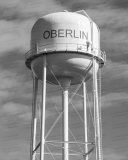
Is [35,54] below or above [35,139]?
above

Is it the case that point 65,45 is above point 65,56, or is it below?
above

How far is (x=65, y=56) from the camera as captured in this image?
2070 cm

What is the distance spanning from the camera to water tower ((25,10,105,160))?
815 inches

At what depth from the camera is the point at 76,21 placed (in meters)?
21.4

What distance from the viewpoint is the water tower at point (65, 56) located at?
20703 mm

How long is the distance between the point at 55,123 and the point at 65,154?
71.3 inches

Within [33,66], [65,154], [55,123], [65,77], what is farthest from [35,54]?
[65,154]

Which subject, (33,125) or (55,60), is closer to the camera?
(55,60)

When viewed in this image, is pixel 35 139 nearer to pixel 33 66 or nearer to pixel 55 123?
pixel 55 123

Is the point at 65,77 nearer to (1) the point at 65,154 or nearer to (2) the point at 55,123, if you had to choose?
(2) the point at 55,123

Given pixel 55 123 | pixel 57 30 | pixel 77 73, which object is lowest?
pixel 55 123

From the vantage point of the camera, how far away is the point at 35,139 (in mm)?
21953

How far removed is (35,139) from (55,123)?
75.5 inches

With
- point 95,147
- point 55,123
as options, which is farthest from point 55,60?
point 95,147
